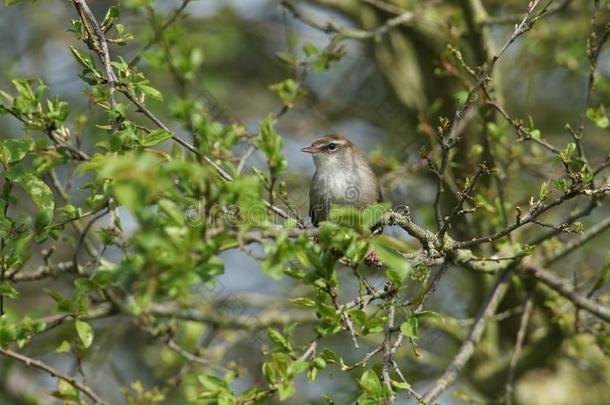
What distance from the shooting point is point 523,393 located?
276 inches

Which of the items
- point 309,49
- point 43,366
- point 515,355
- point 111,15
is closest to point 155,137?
point 111,15

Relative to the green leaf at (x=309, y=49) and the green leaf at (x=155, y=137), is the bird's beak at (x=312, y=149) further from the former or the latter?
the green leaf at (x=155, y=137)

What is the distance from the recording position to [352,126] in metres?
9.96

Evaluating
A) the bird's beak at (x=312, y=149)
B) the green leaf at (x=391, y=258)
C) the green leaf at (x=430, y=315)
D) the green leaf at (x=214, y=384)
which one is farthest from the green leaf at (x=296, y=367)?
the bird's beak at (x=312, y=149)

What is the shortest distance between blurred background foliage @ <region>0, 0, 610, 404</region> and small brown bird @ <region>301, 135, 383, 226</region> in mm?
240

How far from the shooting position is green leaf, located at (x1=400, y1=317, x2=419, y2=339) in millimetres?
3137

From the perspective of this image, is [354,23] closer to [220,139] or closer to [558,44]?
[558,44]

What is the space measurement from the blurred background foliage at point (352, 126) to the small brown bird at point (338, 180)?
0.24 m

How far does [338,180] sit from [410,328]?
3.14 metres

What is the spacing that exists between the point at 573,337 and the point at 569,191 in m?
2.68

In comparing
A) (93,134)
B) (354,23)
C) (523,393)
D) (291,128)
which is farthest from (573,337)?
(93,134)

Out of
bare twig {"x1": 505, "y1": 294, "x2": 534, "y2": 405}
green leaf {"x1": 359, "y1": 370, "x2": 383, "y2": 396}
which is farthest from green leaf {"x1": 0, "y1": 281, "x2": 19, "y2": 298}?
bare twig {"x1": 505, "y1": 294, "x2": 534, "y2": 405}

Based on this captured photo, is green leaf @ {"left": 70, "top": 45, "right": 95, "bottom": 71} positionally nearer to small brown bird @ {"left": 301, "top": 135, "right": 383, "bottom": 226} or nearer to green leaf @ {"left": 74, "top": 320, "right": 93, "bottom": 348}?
green leaf @ {"left": 74, "top": 320, "right": 93, "bottom": 348}

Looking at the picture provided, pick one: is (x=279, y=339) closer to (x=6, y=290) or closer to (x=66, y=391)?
(x=6, y=290)
